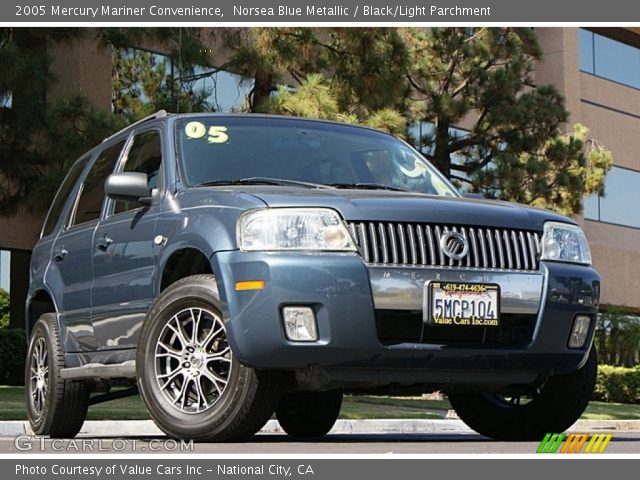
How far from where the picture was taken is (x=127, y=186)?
7.23 meters

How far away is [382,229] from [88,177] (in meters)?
3.08

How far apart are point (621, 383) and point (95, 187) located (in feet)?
73.0

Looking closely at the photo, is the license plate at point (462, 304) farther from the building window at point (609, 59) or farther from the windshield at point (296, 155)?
the building window at point (609, 59)

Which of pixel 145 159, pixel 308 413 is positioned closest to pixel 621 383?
pixel 308 413

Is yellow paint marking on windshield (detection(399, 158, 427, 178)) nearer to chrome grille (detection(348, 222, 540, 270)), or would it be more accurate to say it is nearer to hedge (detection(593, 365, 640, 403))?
chrome grille (detection(348, 222, 540, 270))

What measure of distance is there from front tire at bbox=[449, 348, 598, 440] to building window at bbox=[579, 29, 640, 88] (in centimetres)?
3273

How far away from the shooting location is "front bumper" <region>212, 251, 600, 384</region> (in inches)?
245

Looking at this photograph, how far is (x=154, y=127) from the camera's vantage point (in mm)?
7973

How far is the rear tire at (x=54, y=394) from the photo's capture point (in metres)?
8.26
